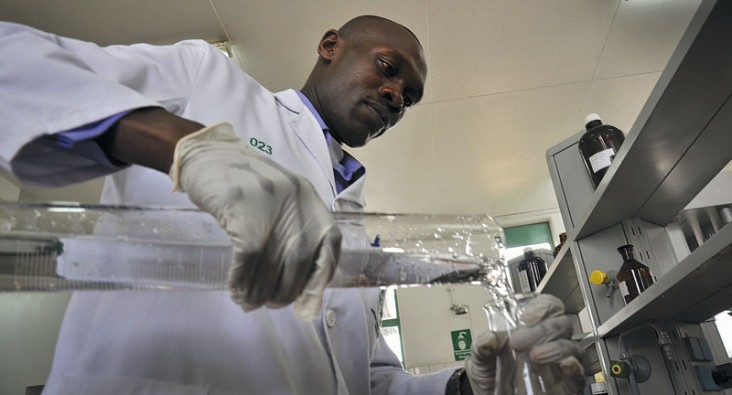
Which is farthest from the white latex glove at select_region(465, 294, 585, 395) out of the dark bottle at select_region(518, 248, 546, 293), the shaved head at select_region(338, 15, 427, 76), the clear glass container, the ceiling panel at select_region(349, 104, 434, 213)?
the ceiling panel at select_region(349, 104, 434, 213)

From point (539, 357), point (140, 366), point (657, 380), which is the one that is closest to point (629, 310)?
point (657, 380)

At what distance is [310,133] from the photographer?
1.10m

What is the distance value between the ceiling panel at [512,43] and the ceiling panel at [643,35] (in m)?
0.07

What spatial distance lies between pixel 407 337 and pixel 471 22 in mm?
2927

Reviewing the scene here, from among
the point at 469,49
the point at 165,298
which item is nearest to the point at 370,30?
the point at 165,298

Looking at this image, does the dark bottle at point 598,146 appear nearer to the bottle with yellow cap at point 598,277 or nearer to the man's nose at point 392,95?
the bottle with yellow cap at point 598,277

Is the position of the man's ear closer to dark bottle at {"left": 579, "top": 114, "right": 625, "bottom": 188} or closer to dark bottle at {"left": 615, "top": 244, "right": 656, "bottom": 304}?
dark bottle at {"left": 579, "top": 114, "right": 625, "bottom": 188}

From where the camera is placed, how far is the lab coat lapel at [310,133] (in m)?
1.08

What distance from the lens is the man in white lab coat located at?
48 cm

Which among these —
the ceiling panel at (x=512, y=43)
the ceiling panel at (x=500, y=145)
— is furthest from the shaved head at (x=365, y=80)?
the ceiling panel at (x=500, y=145)

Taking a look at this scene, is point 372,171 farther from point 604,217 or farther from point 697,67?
point 697,67

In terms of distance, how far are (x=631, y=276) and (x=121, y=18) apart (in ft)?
7.36

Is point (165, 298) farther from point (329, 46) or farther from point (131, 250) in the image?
point (329, 46)

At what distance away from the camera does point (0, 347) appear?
9.96 ft
